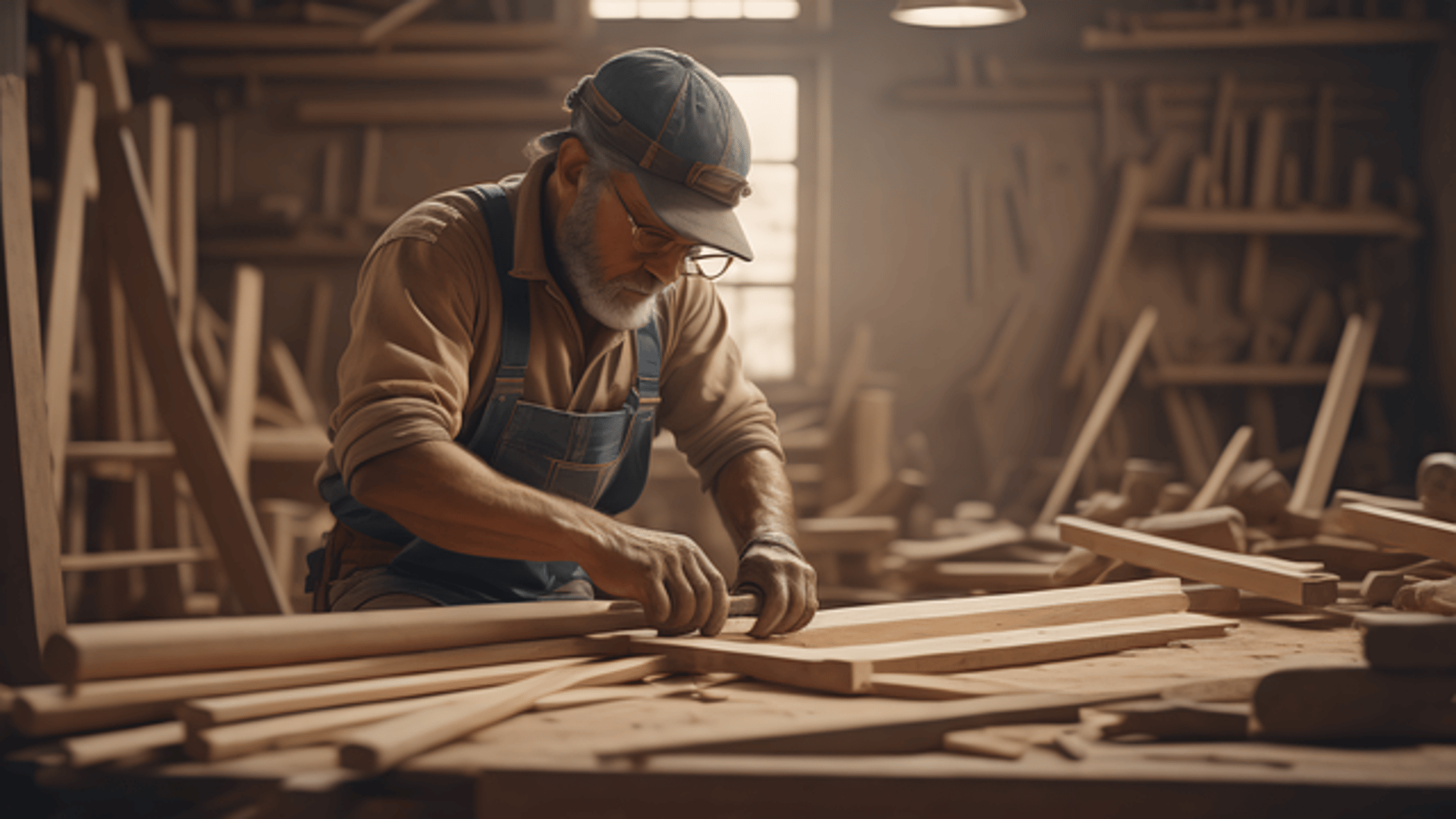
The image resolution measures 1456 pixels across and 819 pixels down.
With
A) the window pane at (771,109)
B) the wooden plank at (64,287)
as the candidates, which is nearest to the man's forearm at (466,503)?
the wooden plank at (64,287)

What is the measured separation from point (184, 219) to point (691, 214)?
4.59 m

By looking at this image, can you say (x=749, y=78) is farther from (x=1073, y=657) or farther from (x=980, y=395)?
(x=1073, y=657)

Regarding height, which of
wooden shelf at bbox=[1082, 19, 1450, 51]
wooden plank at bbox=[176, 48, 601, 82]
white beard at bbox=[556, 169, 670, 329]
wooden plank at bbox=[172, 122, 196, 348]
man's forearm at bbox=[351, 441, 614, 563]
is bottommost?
man's forearm at bbox=[351, 441, 614, 563]

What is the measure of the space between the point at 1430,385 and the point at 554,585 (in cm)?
586

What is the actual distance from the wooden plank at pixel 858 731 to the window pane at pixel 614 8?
5.84m

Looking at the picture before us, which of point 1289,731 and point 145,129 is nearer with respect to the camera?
point 1289,731

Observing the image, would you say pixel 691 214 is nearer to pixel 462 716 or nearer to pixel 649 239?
pixel 649 239

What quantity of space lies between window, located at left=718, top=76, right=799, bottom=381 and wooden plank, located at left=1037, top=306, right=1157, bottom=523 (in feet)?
5.61

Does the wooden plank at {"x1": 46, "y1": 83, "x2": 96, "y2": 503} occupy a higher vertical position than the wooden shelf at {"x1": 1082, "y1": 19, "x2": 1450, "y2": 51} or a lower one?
lower

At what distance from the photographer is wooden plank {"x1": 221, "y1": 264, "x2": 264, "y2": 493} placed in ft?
17.3

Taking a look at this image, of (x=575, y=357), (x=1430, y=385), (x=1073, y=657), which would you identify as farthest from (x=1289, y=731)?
(x=1430, y=385)

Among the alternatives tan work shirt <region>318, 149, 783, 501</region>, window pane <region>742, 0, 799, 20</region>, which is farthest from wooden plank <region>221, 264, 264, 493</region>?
tan work shirt <region>318, 149, 783, 501</region>

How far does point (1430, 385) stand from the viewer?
20.7 ft

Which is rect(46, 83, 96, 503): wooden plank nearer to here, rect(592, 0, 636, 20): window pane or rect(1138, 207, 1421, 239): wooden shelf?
rect(592, 0, 636, 20): window pane
